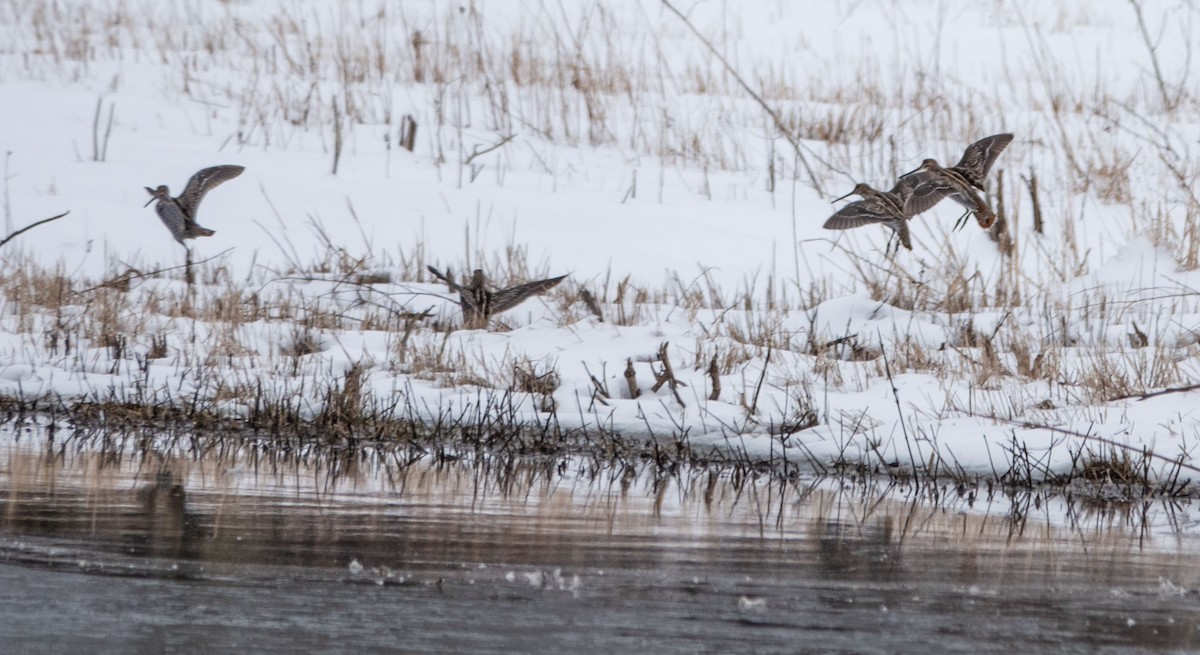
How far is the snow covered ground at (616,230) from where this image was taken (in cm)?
542

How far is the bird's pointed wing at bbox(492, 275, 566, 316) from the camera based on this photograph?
636cm

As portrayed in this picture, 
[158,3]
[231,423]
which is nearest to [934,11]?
[158,3]

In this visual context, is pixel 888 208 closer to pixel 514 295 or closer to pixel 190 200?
pixel 514 295

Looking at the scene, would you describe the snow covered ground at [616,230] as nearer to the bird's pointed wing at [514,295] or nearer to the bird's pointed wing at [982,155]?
the bird's pointed wing at [514,295]

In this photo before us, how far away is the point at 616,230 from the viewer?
938 centimetres

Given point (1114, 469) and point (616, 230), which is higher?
point (616, 230)

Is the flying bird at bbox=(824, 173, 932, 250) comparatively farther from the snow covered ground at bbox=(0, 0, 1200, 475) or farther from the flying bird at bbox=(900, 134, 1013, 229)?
the snow covered ground at bbox=(0, 0, 1200, 475)

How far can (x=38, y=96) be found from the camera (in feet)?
38.1

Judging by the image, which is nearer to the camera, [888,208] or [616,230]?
[888,208]

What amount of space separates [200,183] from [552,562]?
15.5ft

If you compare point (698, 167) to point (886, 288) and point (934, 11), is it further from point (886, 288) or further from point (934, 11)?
point (934, 11)

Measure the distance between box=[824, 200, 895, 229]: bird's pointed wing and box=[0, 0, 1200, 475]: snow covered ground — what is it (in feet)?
0.92

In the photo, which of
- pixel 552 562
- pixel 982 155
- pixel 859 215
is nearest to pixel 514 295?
pixel 859 215

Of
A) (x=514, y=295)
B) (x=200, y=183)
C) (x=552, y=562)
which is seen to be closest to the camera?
(x=552, y=562)
